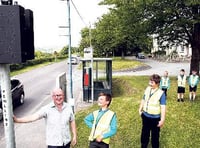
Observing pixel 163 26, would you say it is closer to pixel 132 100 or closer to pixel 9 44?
pixel 132 100

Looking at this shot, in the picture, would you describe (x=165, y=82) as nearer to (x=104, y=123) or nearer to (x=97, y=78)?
(x=97, y=78)

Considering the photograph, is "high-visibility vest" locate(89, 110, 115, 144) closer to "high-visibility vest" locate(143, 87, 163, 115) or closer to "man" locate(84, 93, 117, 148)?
"man" locate(84, 93, 117, 148)

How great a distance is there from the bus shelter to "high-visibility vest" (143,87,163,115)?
1010 centimetres

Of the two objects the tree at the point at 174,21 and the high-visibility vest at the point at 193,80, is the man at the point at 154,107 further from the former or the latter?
the tree at the point at 174,21

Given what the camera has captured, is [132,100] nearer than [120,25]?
Yes

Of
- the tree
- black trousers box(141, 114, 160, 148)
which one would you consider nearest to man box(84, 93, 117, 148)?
black trousers box(141, 114, 160, 148)

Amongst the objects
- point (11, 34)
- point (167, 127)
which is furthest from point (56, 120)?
point (167, 127)

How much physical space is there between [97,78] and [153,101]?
12778 millimetres

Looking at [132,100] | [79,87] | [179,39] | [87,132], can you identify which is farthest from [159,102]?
[79,87]

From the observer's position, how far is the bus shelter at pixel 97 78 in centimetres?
1781

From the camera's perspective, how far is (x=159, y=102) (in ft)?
22.7

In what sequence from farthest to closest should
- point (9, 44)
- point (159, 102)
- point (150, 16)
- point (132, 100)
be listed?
point (150, 16)
point (132, 100)
point (159, 102)
point (9, 44)

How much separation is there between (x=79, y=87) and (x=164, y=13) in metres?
9.60

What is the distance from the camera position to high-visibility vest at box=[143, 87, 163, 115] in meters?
6.93
